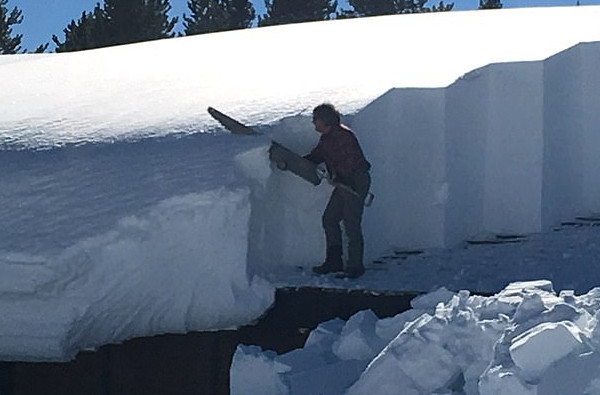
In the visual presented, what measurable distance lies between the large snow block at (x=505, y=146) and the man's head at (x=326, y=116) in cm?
134

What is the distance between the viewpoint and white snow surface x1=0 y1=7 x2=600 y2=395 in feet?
12.5

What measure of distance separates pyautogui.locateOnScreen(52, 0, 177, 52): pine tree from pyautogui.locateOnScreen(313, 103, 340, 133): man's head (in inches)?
718

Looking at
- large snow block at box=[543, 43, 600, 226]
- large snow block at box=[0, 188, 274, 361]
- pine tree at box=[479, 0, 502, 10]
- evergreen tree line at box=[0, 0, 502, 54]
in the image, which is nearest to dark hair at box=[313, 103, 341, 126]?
large snow block at box=[0, 188, 274, 361]

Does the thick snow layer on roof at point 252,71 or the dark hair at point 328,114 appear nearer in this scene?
the dark hair at point 328,114

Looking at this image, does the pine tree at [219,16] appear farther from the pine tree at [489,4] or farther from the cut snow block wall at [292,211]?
the cut snow block wall at [292,211]

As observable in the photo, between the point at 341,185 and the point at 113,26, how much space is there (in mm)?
18676

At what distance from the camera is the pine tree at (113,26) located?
2303 cm

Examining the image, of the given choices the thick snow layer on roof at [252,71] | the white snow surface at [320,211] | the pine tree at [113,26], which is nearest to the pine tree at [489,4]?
the pine tree at [113,26]

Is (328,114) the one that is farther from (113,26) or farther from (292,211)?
(113,26)

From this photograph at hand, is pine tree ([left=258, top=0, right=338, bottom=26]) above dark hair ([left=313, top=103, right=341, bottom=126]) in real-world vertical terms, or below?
above

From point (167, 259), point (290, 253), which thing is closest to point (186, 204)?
point (167, 259)

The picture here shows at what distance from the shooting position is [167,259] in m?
5.10

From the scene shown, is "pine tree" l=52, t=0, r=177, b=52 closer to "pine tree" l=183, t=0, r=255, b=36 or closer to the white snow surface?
"pine tree" l=183, t=0, r=255, b=36

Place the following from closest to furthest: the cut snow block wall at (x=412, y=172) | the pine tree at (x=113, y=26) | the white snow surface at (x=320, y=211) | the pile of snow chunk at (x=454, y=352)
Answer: the pile of snow chunk at (x=454, y=352)
the white snow surface at (x=320, y=211)
the cut snow block wall at (x=412, y=172)
the pine tree at (x=113, y=26)
